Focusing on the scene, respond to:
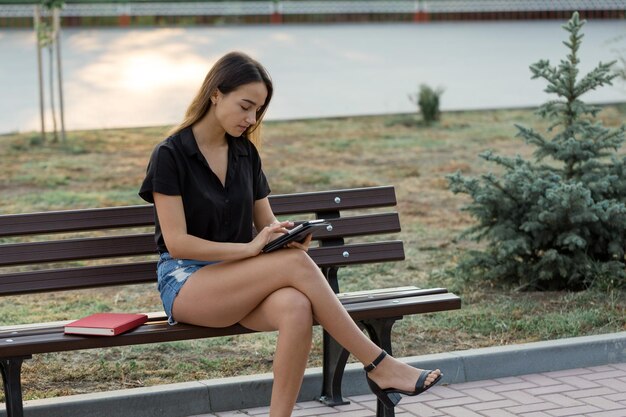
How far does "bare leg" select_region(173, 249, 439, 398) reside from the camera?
14.1 feet

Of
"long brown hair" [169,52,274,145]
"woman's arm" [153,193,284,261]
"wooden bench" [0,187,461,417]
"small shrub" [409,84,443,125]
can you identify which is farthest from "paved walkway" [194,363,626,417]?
"small shrub" [409,84,443,125]

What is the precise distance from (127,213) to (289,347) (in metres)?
1.04

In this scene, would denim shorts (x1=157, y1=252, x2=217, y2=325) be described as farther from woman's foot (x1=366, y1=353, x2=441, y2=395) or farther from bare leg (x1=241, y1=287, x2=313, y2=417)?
woman's foot (x1=366, y1=353, x2=441, y2=395)

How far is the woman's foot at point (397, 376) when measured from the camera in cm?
437

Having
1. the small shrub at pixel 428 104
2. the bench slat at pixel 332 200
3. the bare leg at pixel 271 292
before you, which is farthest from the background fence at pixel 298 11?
the bare leg at pixel 271 292

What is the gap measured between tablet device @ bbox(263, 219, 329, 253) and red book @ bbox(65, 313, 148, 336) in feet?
1.88

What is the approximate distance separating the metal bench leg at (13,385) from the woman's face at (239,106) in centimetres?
120

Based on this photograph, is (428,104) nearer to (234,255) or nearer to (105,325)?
(234,255)

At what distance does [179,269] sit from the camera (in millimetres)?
4527

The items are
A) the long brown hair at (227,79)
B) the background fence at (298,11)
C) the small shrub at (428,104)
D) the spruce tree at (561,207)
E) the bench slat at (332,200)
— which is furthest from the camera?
the background fence at (298,11)

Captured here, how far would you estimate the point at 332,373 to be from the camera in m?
5.02

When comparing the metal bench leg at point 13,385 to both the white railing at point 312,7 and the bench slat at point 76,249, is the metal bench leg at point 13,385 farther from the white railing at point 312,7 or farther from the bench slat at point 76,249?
the white railing at point 312,7

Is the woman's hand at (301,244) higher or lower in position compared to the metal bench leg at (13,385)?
higher

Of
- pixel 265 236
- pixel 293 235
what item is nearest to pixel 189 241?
pixel 265 236
